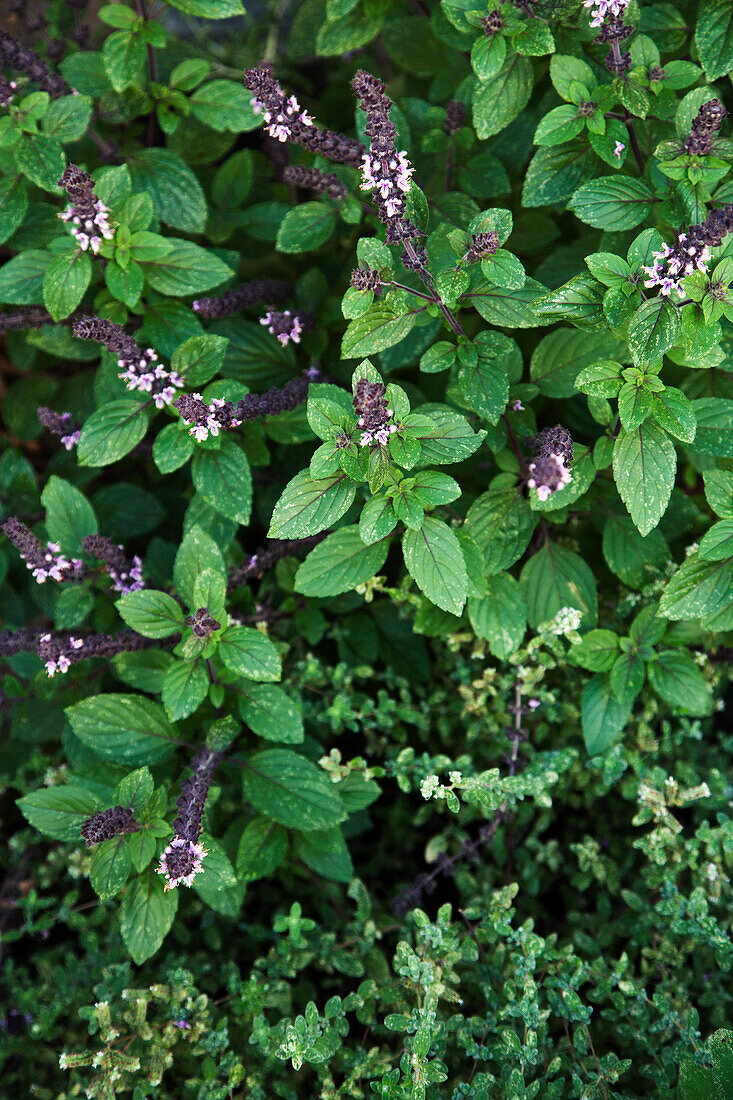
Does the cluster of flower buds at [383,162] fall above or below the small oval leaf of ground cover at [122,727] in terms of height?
above

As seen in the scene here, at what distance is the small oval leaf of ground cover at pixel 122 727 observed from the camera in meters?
1.86

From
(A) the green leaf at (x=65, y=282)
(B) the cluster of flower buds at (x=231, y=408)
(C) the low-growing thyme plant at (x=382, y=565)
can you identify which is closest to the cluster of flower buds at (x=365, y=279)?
(C) the low-growing thyme plant at (x=382, y=565)

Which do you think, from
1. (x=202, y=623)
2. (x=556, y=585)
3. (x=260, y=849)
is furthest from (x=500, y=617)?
(x=260, y=849)

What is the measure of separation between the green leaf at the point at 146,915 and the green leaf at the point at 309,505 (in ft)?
2.77

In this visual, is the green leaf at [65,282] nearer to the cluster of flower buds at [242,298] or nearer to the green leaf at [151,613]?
the cluster of flower buds at [242,298]

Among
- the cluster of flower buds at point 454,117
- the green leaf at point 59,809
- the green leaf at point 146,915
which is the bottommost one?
the green leaf at point 146,915

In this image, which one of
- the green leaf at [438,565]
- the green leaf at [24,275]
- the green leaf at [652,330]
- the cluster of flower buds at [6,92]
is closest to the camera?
the green leaf at [652,330]

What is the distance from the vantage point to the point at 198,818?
1.59 m

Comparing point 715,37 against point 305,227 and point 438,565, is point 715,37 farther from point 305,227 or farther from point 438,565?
point 438,565

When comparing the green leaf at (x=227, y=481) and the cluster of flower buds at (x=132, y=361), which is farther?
the green leaf at (x=227, y=481)

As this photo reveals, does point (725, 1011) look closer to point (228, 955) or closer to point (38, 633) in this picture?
point (228, 955)

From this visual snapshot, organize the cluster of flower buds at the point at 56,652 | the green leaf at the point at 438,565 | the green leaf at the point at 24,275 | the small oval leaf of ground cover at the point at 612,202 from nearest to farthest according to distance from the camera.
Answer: the green leaf at the point at 438,565
the small oval leaf of ground cover at the point at 612,202
the cluster of flower buds at the point at 56,652
the green leaf at the point at 24,275

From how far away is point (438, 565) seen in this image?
1.61 metres

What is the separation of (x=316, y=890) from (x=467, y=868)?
1.53 ft
